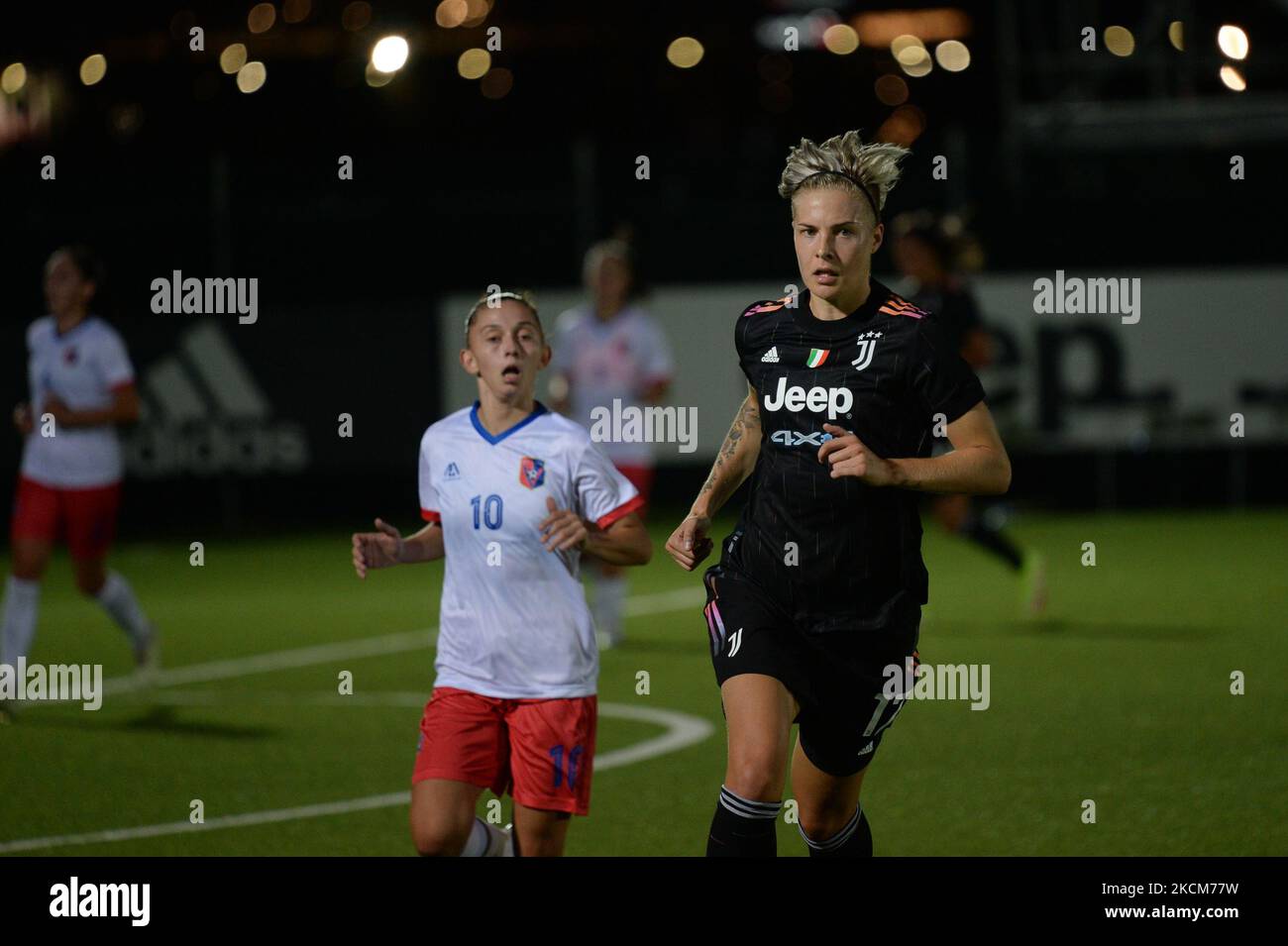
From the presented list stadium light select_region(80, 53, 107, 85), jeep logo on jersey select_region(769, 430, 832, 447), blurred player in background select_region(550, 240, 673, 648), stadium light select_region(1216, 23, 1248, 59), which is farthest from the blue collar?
stadium light select_region(80, 53, 107, 85)

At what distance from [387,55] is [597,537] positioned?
30712 mm

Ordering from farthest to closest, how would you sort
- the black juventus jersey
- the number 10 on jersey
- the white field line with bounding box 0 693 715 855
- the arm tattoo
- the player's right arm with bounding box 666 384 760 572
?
the white field line with bounding box 0 693 715 855
the number 10 on jersey
the arm tattoo
the player's right arm with bounding box 666 384 760 572
the black juventus jersey

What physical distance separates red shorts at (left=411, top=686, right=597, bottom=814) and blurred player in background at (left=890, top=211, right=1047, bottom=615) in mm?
6708

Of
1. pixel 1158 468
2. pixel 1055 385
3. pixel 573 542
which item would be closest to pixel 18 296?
pixel 1055 385

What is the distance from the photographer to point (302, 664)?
11641mm

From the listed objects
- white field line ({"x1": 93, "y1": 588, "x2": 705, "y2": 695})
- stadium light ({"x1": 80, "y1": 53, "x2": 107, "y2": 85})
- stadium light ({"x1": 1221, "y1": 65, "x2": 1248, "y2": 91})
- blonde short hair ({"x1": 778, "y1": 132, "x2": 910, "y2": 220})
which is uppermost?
stadium light ({"x1": 80, "y1": 53, "x2": 107, "y2": 85})

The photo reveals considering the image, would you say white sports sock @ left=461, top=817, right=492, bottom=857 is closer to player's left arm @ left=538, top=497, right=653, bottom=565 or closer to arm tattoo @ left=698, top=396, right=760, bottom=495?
player's left arm @ left=538, top=497, right=653, bottom=565

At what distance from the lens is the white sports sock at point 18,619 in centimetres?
1008

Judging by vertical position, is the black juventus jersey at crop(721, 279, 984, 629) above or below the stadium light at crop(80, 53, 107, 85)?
below

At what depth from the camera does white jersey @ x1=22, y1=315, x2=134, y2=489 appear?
10.2 m

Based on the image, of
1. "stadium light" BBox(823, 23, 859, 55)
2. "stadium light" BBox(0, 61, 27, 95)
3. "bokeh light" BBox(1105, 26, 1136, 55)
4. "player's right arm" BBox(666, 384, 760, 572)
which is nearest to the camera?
"player's right arm" BBox(666, 384, 760, 572)

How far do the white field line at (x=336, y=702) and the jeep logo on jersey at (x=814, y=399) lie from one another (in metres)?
3.16

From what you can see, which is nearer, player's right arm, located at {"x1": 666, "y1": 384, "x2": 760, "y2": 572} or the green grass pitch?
player's right arm, located at {"x1": 666, "y1": 384, "x2": 760, "y2": 572}
